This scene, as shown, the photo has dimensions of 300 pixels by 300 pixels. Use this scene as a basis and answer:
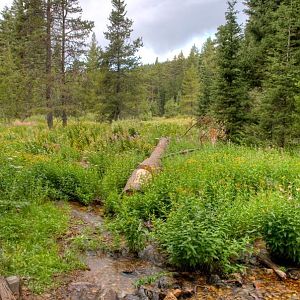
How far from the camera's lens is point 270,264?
5250mm

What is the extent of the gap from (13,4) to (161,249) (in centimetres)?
4150

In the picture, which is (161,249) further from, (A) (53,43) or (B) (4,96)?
(B) (4,96)

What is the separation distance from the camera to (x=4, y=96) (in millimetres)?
26219

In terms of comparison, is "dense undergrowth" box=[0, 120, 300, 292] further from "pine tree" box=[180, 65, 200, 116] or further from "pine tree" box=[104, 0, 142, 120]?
"pine tree" box=[180, 65, 200, 116]

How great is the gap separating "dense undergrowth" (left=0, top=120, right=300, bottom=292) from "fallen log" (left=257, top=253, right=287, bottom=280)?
7.1 inches

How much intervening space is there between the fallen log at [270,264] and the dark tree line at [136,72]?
1092 centimetres

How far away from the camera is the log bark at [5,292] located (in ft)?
11.5

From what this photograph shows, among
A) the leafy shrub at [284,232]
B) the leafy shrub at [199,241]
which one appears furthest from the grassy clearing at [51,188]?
the leafy shrub at [284,232]

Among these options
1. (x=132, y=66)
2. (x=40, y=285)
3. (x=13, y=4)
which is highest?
(x=13, y=4)

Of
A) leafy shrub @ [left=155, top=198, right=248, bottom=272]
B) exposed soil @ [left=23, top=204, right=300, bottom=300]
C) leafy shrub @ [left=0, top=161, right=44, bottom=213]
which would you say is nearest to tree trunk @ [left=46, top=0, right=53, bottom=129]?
leafy shrub @ [left=0, top=161, right=44, bottom=213]

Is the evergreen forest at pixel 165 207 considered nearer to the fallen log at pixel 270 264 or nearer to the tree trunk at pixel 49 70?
the fallen log at pixel 270 264

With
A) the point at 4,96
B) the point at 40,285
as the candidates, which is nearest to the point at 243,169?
the point at 40,285

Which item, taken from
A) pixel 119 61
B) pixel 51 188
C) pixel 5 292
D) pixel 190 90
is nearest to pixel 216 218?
pixel 5 292

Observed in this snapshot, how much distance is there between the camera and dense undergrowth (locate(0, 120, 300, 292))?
4.88 metres
